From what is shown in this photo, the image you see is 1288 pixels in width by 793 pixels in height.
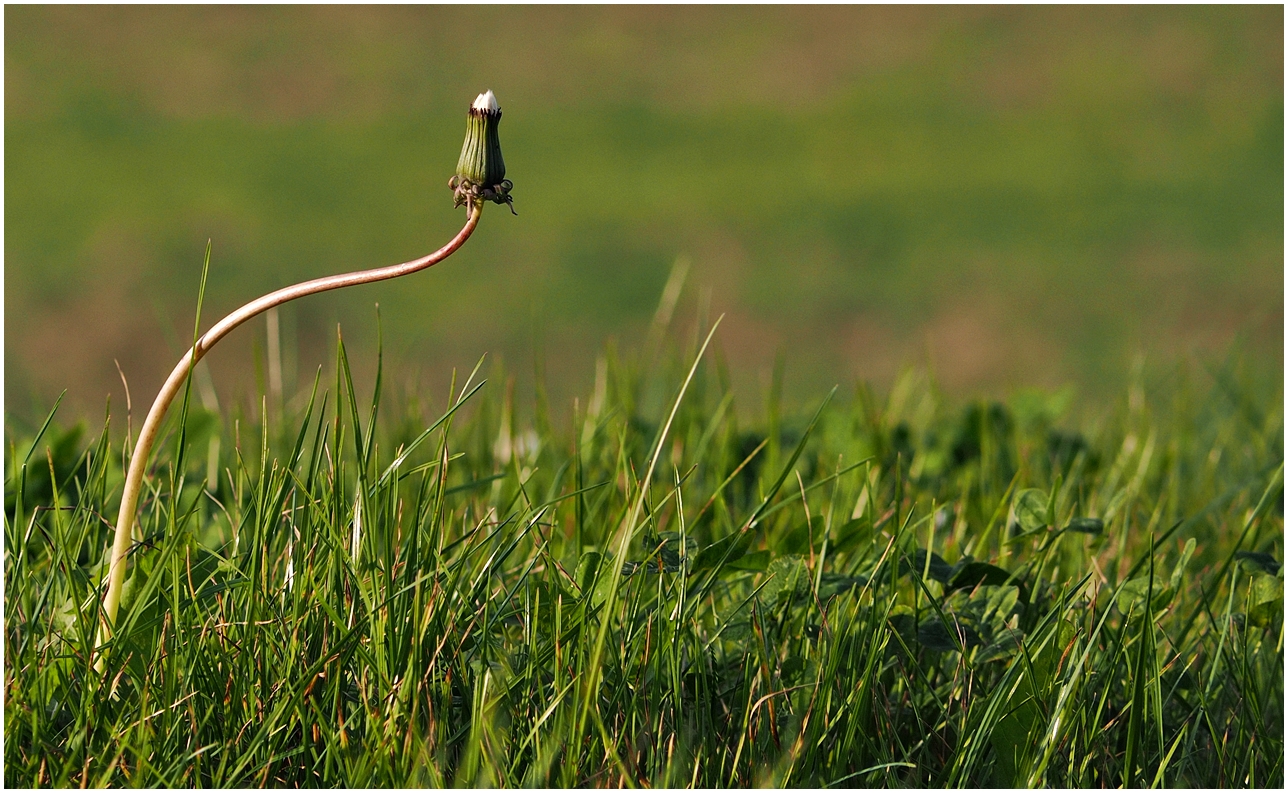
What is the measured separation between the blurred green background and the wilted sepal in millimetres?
2471

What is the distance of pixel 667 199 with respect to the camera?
26.1 feet

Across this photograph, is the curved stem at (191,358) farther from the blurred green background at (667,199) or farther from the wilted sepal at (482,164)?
the blurred green background at (667,199)

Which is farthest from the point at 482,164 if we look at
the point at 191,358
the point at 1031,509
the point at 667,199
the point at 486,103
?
the point at 667,199

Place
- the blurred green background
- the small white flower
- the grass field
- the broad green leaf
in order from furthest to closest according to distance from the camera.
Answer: the blurred green background → the broad green leaf → the grass field → the small white flower

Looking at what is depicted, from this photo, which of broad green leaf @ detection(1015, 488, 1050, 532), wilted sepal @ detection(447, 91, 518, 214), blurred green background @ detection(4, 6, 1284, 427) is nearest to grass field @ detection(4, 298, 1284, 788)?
broad green leaf @ detection(1015, 488, 1050, 532)

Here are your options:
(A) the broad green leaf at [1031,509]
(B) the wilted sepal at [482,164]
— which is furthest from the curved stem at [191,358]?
(A) the broad green leaf at [1031,509]

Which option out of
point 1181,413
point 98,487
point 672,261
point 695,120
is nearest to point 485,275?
point 672,261

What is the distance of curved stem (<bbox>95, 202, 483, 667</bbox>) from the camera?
4.32ft

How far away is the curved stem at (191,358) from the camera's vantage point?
132 cm

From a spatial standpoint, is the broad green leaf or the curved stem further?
the broad green leaf

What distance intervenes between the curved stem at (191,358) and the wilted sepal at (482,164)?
18 mm

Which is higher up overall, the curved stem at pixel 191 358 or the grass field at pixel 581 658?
the curved stem at pixel 191 358

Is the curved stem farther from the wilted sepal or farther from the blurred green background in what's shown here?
the blurred green background

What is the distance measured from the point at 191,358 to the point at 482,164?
384mm
